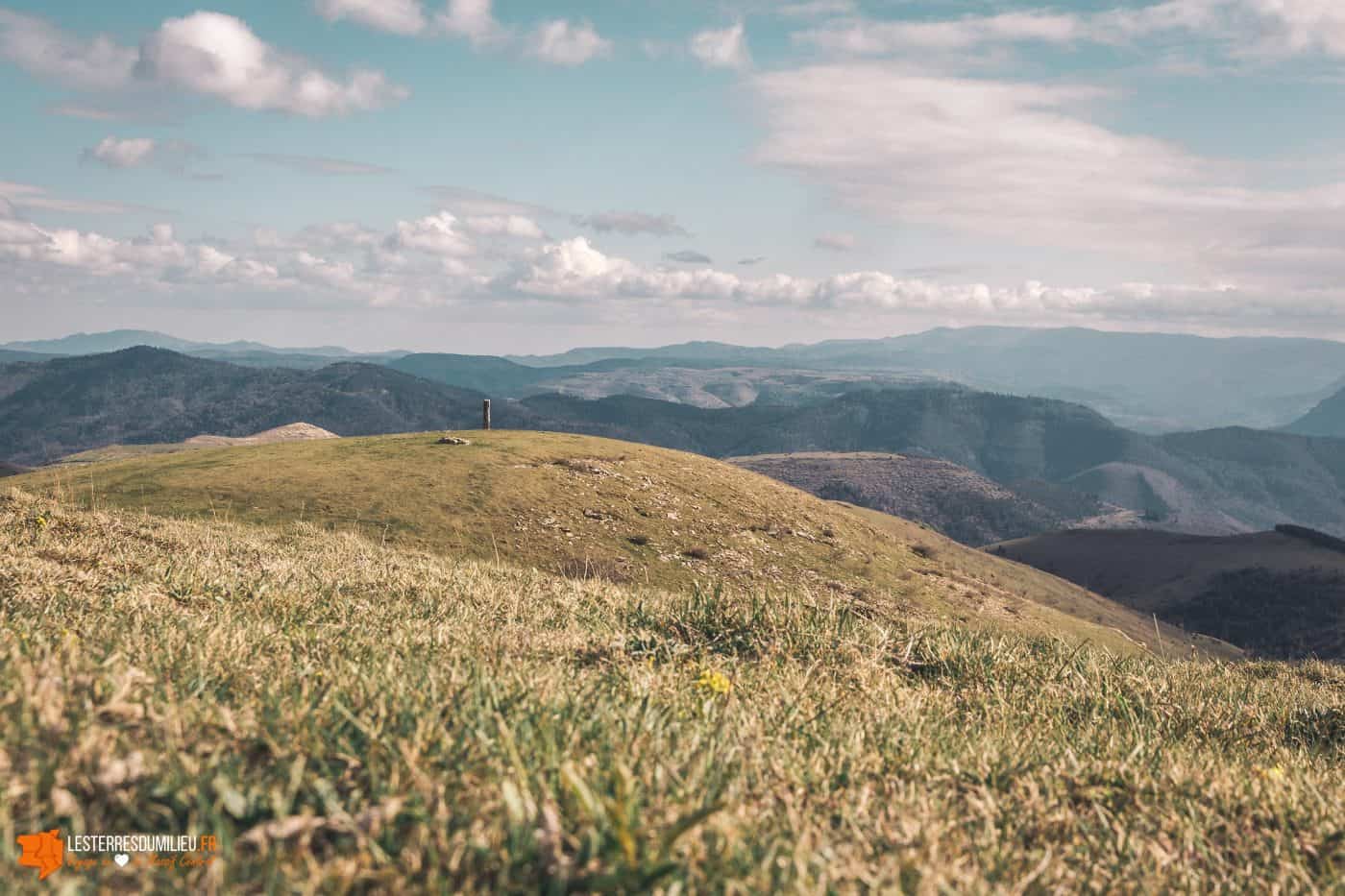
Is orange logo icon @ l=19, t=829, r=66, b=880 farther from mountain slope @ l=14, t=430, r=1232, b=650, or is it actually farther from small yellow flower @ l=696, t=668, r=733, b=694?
mountain slope @ l=14, t=430, r=1232, b=650

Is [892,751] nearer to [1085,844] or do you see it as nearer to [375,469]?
[1085,844]

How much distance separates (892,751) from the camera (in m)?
4.93

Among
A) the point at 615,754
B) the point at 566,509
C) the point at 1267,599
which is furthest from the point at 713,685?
the point at 1267,599

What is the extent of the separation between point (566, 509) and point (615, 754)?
4482cm

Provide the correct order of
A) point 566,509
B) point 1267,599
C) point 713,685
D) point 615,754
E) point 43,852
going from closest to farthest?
point 43,852
point 615,754
point 713,685
point 566,509
point 1267,599

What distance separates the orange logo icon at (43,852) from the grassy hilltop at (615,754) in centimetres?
8

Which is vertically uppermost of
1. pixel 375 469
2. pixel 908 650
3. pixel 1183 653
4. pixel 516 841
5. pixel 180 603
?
pixel 516 841

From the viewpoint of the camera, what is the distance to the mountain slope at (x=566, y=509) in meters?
42.5

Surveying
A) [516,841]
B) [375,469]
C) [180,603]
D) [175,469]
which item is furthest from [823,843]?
[175,469]

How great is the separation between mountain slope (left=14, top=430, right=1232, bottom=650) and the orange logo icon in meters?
34.5

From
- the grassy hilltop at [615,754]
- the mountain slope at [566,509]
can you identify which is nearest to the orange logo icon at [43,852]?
the grassy hilltop at [615,754]

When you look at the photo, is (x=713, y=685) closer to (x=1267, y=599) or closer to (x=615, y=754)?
(x=615, y=754)

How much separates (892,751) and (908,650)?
305 centimetres

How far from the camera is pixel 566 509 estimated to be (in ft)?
158
